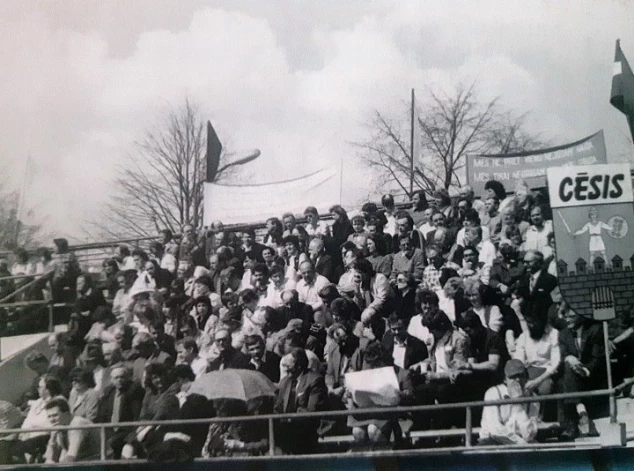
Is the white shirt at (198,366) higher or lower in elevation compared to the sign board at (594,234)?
lower

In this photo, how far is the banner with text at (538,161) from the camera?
4488mm

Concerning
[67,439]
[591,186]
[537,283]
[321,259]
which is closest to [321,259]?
[321,259]

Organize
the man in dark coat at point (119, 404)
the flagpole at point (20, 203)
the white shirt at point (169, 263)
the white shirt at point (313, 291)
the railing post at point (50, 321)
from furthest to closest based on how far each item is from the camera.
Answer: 1. the flagpole at point (20, 203)
2. the railing post at point (50, 321)
3. the white shirt at point (169, 263)
4. the man in dark coat at point (119, 404)
5. the white shirt at point (313, 291)

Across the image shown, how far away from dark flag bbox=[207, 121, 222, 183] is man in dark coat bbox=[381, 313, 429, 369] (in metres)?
1.61

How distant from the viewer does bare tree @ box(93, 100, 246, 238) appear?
5012 mm

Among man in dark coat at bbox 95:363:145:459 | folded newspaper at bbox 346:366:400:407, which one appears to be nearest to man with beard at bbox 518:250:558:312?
folded newspaper at bbox 346:366:400:407

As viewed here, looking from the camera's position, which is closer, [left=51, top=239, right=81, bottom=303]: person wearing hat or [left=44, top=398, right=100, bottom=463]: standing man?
[left=44, top=398, right=100, bottom=463]: standing man

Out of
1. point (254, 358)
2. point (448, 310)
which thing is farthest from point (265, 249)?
point (448, 310)

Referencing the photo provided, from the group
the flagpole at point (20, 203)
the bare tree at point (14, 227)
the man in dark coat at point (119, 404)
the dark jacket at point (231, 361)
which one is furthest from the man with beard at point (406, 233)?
the flagpole at point (20, 203)

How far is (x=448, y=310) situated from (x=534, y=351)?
22.3 inches

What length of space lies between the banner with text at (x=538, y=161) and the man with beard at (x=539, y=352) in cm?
85

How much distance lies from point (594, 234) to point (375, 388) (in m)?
1.67

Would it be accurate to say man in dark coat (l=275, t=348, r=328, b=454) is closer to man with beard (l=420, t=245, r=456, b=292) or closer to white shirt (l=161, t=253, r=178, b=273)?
man with beard (l=420, t=245, r=456, b=292)

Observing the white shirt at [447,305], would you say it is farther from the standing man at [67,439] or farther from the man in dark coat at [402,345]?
the standing man at [67,439]
